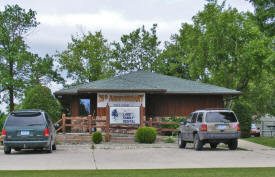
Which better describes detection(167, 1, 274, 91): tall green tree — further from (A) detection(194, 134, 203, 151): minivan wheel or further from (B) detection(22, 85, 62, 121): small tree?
(A) detection(194, 134, 203, 151): minivan wheel

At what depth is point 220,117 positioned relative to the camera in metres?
20.2

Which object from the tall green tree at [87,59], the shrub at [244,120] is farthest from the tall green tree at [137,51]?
the shrub at [244,120]

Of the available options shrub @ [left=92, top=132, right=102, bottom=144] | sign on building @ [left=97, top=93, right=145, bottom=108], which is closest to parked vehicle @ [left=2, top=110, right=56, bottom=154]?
shrub @ [left=92, top=132, right=102, bottom=144]

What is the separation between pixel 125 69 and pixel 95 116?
88.0ft

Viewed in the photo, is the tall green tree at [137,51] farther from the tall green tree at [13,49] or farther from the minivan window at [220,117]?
the minivan window at [220,117]

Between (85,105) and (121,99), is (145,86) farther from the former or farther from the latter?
(85,105)

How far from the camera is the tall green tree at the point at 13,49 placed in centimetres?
4647

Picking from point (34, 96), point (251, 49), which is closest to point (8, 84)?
point (34, 96)

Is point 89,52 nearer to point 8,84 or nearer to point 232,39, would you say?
point 8,84

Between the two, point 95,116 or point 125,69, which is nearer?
point 95,116

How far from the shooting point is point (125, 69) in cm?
5909

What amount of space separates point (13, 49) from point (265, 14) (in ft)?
106

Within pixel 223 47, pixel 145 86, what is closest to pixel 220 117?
pixel 145 86

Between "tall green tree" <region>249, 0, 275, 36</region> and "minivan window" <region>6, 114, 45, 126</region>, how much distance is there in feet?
35.5
